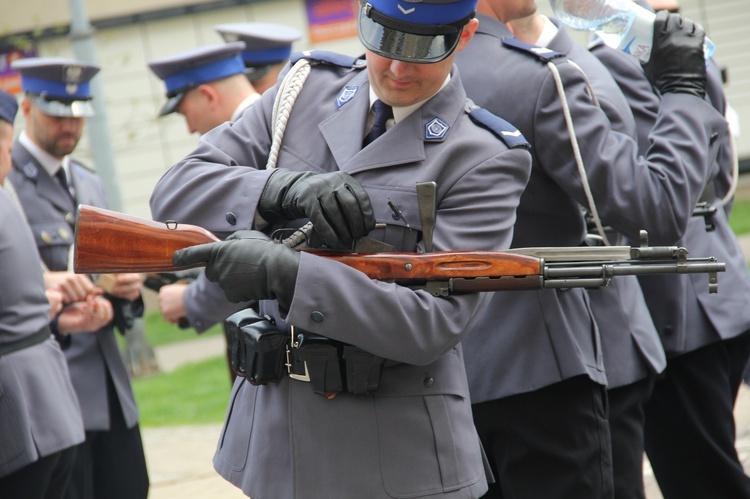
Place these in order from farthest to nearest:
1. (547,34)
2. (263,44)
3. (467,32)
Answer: (263,44) < (547,34) < (467,32)

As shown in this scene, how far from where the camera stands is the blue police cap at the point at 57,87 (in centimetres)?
552

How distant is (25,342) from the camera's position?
4133 mm

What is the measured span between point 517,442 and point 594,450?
Result: 0.24 m

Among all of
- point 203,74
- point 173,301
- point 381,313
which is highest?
point 381,313

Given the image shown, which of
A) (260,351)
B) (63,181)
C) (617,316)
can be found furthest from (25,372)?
(617,316)

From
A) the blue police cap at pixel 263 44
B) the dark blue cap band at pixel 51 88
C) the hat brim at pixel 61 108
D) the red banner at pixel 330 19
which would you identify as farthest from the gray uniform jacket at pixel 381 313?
the red banner at pixel 330 19

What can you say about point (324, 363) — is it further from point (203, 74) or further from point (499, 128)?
point (203, 74)

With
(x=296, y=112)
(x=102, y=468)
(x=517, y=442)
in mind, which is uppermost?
(x=296, y=112)

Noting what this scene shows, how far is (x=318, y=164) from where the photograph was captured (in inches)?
110

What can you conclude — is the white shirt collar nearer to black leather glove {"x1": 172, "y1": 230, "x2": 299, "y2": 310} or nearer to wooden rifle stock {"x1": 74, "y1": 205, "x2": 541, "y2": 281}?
wooden rifle stock {"x1": 74, "y1": 205, "x2": 541, "y2": 281}

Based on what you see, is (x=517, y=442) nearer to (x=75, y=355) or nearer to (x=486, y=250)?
(x=486, y=250)

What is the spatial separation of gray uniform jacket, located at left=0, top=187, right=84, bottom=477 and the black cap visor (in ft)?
6.83

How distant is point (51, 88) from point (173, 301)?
1.33 metres

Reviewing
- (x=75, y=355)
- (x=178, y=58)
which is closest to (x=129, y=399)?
(x=75, y=355)
